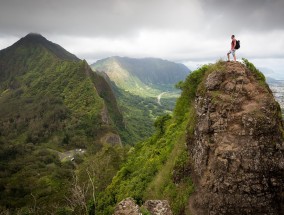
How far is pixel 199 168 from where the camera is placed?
85.9ft

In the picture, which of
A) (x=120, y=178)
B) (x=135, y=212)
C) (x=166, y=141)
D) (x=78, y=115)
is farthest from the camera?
(x=78, y=115)

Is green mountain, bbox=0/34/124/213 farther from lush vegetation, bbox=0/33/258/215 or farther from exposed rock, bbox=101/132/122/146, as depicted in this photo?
lush vegetation, bbox=0/33/258/215

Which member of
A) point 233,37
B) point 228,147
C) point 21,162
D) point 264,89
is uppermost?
point 233,37

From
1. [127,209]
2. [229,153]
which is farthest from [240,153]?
[127,209]

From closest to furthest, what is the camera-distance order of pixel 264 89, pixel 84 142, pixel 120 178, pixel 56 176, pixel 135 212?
pixel 135 212, pixel 264 89, pixel 120 178, pixel 56 176, pixel 84 142

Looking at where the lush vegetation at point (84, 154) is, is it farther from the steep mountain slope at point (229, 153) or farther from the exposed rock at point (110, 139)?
the exposed rock at point (110, 139)

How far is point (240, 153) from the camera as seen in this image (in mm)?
23203

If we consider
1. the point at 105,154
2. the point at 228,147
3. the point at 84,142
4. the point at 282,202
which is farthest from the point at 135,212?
the point at 84,142

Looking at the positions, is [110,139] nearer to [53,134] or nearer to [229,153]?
[53,134]

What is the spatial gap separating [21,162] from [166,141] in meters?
106

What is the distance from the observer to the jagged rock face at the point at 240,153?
902 inches

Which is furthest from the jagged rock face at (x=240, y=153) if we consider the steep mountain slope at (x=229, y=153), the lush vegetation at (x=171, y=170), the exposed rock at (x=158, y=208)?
the exposed rock at (x=158, y=208)

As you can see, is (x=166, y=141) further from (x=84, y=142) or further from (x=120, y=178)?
(x=84, y=142)

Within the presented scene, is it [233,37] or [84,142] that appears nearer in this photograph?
[233,37]
